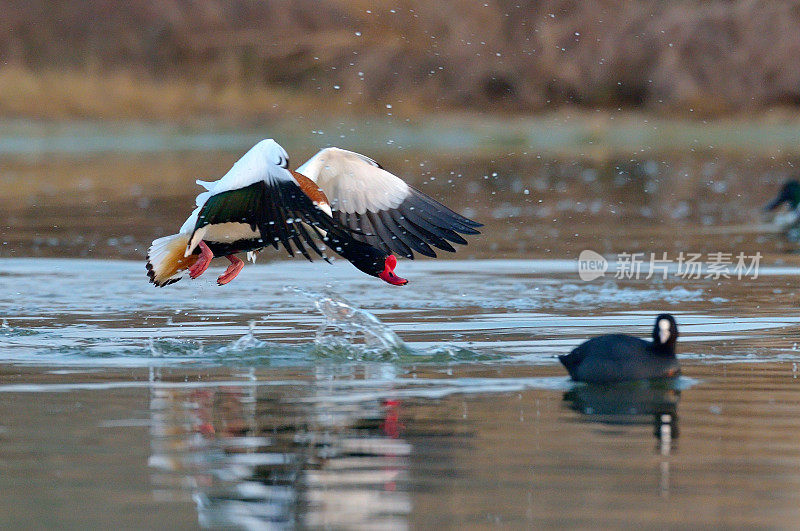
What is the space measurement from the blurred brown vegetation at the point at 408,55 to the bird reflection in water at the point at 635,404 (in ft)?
67.9

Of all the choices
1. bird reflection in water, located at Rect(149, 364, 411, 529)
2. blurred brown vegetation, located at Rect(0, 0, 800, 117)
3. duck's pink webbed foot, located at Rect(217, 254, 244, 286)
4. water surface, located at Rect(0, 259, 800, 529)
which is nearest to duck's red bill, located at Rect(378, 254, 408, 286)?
water surface, located at Rect(0, 259, 800, 529)

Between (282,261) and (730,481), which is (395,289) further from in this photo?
(730,481)

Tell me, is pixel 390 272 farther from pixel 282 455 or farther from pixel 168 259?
pixel 282 455

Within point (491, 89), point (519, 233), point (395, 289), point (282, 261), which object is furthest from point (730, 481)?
point (491, 89)

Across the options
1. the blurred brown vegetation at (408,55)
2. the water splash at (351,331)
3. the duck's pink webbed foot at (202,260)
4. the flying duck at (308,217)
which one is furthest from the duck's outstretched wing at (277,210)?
the blurred brown vegetation at (408,55)

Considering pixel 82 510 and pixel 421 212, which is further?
pixel 421 212

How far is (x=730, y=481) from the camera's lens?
4.79m

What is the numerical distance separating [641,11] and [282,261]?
65.2 feet

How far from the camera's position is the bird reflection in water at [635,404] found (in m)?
5.50

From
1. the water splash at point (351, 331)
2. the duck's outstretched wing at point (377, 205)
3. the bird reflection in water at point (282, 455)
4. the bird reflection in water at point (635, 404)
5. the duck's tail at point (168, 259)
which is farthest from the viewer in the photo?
the duck's outstretched wing at point (377, 205)

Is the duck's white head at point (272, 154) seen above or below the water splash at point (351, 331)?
above

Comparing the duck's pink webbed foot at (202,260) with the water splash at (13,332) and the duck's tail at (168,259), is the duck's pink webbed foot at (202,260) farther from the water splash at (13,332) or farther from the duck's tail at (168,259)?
the water splash at (13,332)

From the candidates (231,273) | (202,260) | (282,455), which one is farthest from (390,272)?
(282,455)

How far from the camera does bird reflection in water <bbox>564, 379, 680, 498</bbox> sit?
5500 mm
